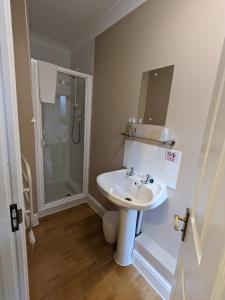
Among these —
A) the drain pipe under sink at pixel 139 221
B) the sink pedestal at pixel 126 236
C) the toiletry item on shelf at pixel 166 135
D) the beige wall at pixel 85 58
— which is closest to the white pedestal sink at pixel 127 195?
the sink pedestal at pixel 126 236

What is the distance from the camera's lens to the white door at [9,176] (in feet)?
1.43

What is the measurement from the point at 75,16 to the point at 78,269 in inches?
109

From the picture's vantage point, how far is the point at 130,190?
5.10 feet

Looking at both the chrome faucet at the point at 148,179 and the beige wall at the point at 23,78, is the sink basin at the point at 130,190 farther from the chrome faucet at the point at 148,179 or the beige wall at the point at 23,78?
the beige wall at the point at 23,78

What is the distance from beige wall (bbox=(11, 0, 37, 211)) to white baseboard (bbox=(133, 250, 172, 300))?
150cm

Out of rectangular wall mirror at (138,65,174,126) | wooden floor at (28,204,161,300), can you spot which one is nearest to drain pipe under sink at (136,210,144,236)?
wooden floor at (28,204,161,300)

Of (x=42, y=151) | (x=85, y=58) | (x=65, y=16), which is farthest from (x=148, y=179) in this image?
(x=65, y=16)

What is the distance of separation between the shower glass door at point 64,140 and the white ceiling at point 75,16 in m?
0.61

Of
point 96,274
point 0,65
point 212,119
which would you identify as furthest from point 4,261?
point 96,274

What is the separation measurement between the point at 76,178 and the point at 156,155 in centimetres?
168

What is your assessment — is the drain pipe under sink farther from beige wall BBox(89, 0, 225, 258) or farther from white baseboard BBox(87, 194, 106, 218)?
white baseboard BBox(87, 194, 106, 218)

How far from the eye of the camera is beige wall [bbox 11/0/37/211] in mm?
1286

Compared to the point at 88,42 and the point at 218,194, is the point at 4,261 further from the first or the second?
the point at 88,42

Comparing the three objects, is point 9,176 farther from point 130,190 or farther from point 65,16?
point 65,16
